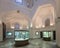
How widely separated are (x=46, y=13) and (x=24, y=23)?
8.11m

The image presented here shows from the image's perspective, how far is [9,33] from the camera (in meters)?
30.5

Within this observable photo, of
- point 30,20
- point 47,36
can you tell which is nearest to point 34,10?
point 30,20

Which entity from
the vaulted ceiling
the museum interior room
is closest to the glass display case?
the museum interior room

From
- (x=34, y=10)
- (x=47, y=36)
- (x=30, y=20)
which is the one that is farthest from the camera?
(x=47, y=36)

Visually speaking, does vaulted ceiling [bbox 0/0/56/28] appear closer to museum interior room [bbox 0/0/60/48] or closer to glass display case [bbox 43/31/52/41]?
museum interior room [bbox 0/0/60/48]

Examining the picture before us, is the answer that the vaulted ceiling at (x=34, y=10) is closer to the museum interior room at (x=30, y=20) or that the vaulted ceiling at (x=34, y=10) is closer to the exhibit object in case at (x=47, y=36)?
the museum interior room at (x=30, y=20)

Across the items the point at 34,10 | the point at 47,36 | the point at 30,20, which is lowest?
the point at 47,36

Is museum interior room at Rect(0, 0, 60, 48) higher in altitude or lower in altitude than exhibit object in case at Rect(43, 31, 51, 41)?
higher

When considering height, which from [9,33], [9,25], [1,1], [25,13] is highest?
[1,1]

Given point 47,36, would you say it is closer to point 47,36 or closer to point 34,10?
point 47,36

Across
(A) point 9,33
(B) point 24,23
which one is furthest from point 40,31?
(A) point 9,33

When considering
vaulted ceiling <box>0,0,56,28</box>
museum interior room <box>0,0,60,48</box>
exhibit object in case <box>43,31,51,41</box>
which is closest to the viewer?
vaulted ceiling <box>0,0,56,28</box>

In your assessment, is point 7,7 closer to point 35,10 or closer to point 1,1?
point 1,1

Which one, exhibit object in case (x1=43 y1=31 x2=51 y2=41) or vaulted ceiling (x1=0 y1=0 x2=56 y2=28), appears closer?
vaulted ceiling (x1=0 y1=0 x2=56 y2=28)
